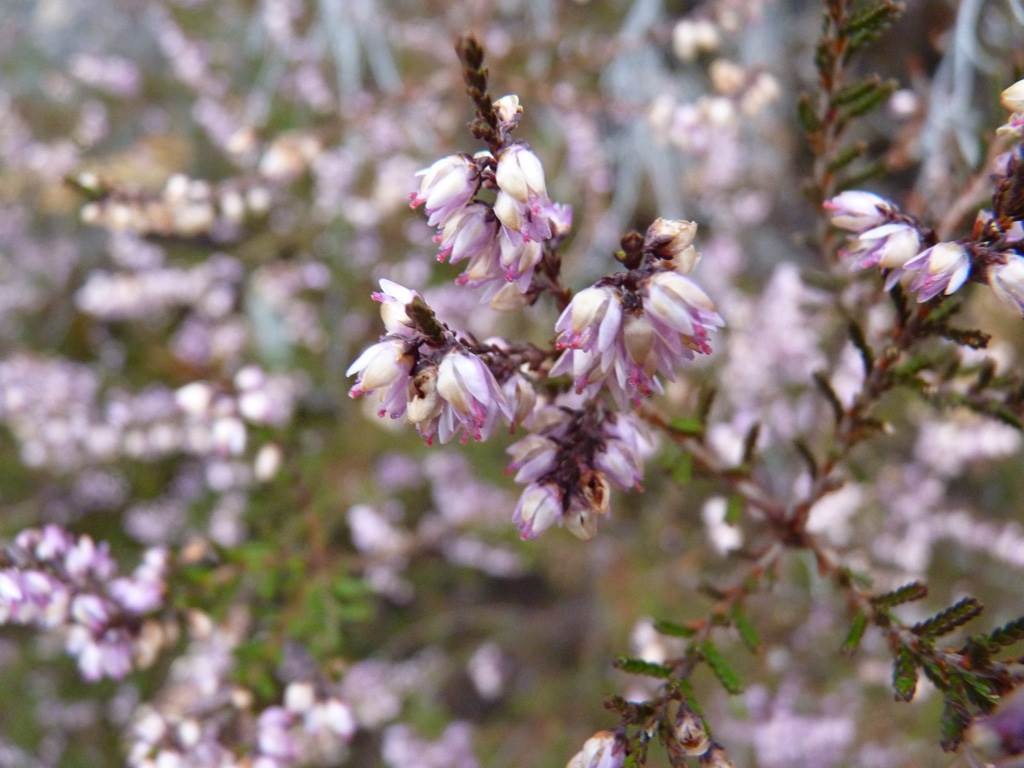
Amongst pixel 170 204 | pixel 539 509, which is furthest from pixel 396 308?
pixel 170 204

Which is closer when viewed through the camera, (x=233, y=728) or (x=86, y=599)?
(x=86, y=599)

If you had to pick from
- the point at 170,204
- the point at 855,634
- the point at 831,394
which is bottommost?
the point at 855,634

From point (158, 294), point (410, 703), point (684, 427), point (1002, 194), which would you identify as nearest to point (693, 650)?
point (684, 427)

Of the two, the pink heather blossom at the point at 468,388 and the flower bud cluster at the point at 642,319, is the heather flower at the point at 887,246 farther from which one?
the pink heather blossom at the point at 468,388

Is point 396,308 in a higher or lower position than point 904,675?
higher

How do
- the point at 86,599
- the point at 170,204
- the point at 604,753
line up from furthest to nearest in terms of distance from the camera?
the point at 170,204 → the point at 86,599 → the point at 604,753

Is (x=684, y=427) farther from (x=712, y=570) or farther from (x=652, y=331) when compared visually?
(x=712, y=570)

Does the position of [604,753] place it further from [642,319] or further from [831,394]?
[831,394]
